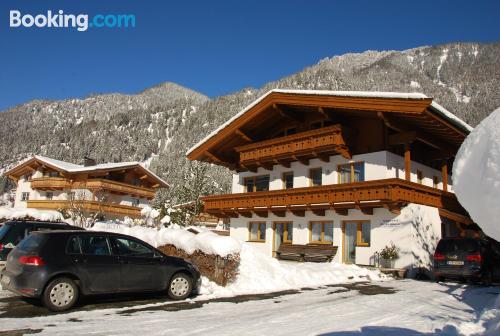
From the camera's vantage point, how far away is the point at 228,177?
92438 millimetres

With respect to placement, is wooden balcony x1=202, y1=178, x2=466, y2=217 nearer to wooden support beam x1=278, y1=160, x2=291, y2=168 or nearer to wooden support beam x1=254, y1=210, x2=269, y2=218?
wooden support beam x1=254, y1=210, x2=269, y2=218

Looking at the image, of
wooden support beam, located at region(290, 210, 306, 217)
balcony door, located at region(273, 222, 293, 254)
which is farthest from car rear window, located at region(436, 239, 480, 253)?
balcony door, located at region(273, 222, 293, 254)

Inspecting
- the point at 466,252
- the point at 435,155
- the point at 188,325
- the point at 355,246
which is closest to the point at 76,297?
the point at 188,325

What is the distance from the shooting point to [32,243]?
355 inches

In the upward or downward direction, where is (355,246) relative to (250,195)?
downward

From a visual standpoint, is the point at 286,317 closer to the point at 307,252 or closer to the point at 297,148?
the point at 307,252

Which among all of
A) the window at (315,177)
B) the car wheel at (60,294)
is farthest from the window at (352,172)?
the car wheel at (60,294)

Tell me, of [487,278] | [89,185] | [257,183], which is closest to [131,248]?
[487,278]

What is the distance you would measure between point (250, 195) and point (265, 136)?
4.53 m

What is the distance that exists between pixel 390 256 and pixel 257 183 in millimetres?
12016

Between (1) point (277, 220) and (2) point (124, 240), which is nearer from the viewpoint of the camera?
(2) point (124, 240)

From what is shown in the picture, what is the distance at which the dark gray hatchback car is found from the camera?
28.2 feet

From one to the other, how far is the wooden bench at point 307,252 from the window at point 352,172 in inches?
146

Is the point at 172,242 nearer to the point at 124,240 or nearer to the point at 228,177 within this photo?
the point at 124,240
